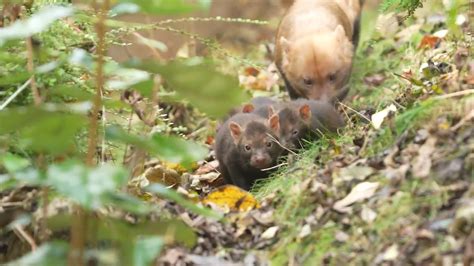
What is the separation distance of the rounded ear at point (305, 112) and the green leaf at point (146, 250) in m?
3.96

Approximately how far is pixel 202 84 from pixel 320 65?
593 centimetres

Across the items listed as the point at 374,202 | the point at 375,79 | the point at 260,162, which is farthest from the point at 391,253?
the point at 375,79

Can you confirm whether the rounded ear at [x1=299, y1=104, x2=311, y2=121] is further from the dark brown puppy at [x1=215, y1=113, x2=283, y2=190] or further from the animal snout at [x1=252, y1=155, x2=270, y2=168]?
the animal snout at [x1=252, y1=155, x2=270, y2=168]

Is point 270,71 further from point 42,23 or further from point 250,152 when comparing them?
point 42,23

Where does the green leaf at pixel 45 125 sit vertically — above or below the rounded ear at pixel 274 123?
above

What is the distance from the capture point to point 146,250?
3.39m

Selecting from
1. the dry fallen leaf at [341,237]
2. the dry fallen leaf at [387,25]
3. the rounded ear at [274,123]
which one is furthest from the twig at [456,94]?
the dry fallen leaf at [387,25]

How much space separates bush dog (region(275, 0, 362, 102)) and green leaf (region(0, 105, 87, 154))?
224 inches

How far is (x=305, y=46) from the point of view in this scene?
963cm

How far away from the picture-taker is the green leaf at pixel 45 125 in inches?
132

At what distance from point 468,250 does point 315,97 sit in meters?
5.66

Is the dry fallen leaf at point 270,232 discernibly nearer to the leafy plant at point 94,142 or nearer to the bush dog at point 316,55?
the leafy plant at point 94,142

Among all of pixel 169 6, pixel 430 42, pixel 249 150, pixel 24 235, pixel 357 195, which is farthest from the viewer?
pixel 430 42

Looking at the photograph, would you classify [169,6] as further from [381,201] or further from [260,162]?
[260,162]
